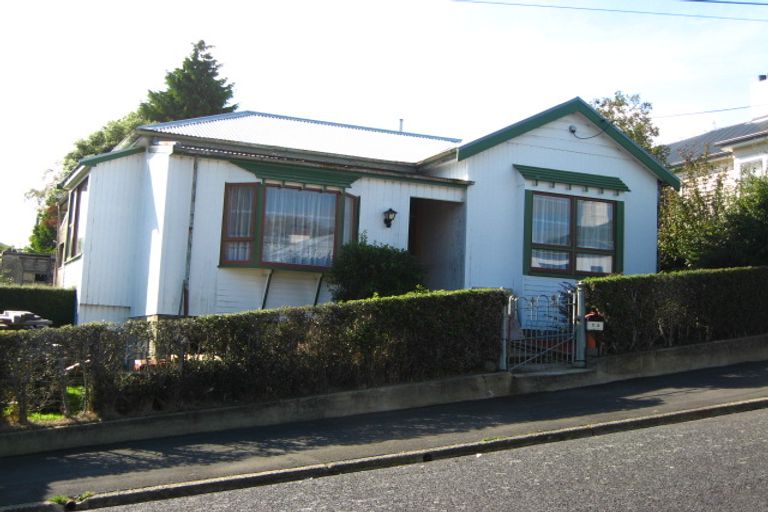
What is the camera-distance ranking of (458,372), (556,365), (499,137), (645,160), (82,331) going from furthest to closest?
(645,160), (499,137), (556,365), (458,372), (82,331)

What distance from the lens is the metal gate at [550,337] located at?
12.9m

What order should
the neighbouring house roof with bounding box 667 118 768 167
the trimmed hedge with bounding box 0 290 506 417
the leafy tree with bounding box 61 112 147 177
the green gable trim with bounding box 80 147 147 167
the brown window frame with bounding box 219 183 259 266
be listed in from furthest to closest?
1. the leafy tree with bounding box 61 112 147 177
2. the neighbouring house roof with bounding box 667 118 768 167
3. the green gable trim with bounding box 80 147 147 167
4. the brown window frame with bounding box 219 183 259 266
5. the trimmed hedge with bounding box 0 290 506 417

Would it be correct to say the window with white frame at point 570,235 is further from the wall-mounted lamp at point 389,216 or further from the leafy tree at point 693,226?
the wall-mounted lamp at point 389,216

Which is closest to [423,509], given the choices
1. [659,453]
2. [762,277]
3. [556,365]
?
[659,453]

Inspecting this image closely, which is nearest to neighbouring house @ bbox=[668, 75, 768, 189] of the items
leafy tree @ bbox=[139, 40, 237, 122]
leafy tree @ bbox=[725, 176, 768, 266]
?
leafy tree @ bbox=[725, 176, 768, 266]

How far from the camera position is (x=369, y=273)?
593 inches

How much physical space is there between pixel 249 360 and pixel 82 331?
2.20 meters

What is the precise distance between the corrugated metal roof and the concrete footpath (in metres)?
7.46

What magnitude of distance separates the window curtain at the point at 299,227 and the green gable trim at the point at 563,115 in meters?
3.13

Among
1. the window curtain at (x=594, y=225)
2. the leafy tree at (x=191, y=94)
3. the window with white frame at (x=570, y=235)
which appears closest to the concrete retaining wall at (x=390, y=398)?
the window with white frame at (x=570, y=235)

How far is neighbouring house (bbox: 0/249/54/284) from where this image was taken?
2481 centimetres

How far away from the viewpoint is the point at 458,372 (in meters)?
12.2

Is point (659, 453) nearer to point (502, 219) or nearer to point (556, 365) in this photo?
point (556, 365)

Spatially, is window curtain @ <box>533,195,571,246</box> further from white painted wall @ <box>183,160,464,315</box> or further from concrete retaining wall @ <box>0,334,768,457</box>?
white painted wall @ <box>183,160,464,315</box>
